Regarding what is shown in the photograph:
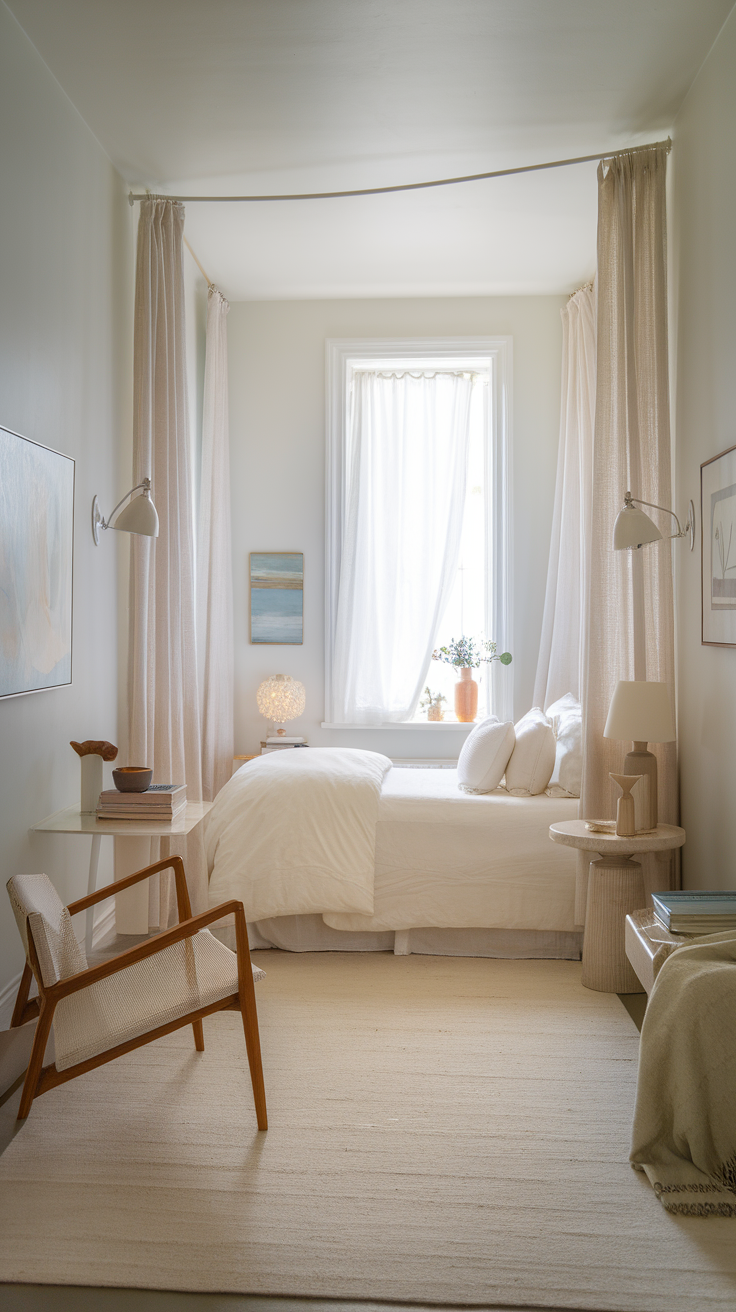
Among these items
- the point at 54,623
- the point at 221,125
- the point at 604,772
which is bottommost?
the point at 604,772

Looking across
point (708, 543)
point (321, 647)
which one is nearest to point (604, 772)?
point (708, 543)

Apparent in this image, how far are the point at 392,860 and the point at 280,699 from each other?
6.29 ft

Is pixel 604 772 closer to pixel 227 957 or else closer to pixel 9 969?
pixel 227 957

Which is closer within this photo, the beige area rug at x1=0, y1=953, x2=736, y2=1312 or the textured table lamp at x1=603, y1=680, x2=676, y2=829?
the beige area rug at x1=0, y1=953, x2=736, y2=1312

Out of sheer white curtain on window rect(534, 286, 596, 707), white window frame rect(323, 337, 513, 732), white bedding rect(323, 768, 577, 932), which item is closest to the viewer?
white bedding rect(323, 768, 577, 932)

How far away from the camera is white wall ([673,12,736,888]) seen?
9.09 feet

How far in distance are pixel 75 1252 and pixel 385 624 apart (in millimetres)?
3858

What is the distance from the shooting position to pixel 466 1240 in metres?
1.80

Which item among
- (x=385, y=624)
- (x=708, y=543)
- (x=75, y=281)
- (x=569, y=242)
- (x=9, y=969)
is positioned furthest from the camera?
(x=385, y=624)

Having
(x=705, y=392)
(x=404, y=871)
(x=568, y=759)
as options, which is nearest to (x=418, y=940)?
(x=404, y=871)

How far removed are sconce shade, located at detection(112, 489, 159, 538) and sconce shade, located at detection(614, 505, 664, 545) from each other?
1.72 meters

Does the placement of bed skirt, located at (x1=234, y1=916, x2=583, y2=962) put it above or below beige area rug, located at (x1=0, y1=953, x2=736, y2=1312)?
above

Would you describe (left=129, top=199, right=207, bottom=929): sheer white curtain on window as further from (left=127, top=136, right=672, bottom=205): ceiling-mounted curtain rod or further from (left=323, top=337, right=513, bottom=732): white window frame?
(left=323, top=337, right=513, bottom=732): white window frame

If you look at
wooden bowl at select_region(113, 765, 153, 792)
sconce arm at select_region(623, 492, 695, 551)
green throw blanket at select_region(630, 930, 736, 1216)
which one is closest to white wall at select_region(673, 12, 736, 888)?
sconce arm at select_region(623, 492, 695, 551)
